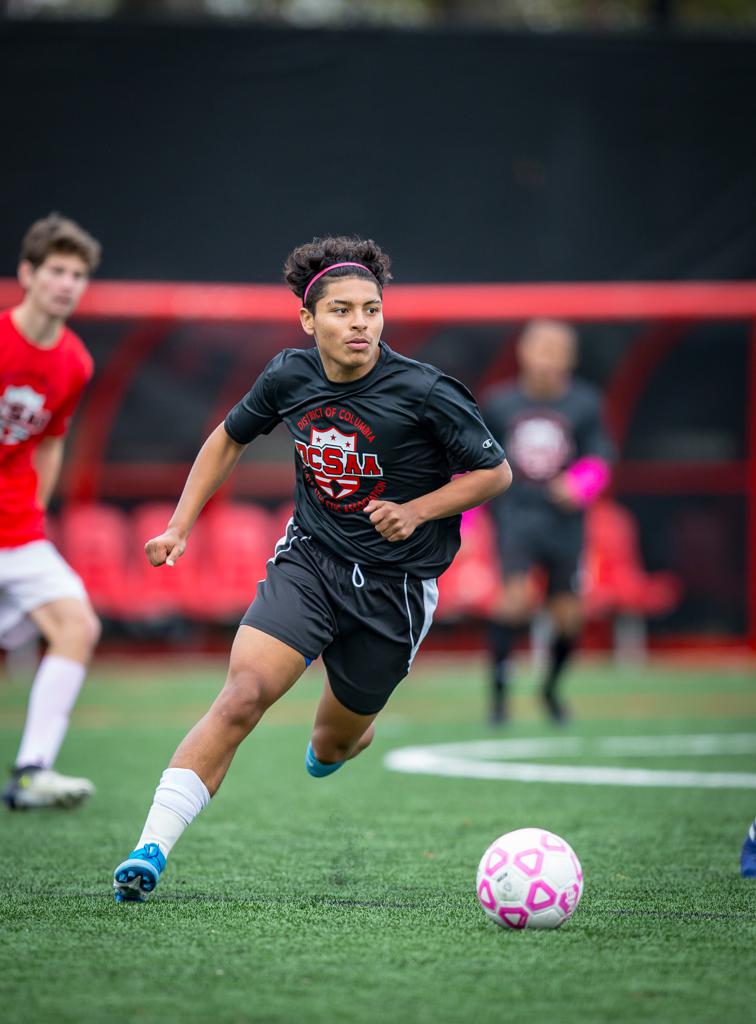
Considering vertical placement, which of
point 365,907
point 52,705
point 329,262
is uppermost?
point 329,262

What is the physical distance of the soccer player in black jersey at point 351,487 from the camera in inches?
177

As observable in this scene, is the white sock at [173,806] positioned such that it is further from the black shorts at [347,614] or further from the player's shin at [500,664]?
the player's shin at [500,664]

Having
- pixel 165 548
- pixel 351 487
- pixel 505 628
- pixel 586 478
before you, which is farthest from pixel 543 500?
pixel 165 548

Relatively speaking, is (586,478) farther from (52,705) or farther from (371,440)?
(371,440)

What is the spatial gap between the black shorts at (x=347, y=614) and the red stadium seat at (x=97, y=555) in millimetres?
8006

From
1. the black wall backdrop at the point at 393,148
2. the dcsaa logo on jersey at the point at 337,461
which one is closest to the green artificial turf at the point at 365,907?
the dcsaa logo on jersey at the point at 337,461

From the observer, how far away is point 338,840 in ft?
17.6

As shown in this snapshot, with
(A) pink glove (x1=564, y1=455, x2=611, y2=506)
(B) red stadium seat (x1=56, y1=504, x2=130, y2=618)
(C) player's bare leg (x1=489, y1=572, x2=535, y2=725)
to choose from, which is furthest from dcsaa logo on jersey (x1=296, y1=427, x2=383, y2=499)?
(B) red stadium seat (x1=56, y1=504, x2=130, y2=618)

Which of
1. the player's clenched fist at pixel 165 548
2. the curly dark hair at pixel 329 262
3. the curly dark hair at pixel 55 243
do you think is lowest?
the player's clenched fist at pixel 165 548

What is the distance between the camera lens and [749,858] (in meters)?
4.66

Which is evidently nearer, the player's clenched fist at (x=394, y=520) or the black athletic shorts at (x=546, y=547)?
the player's clenched fist at (x=394, y=520)

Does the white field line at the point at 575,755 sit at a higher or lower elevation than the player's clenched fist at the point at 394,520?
lower

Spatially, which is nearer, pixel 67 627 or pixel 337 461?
Result: pixel 337 461

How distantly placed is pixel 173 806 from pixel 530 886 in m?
1.03
